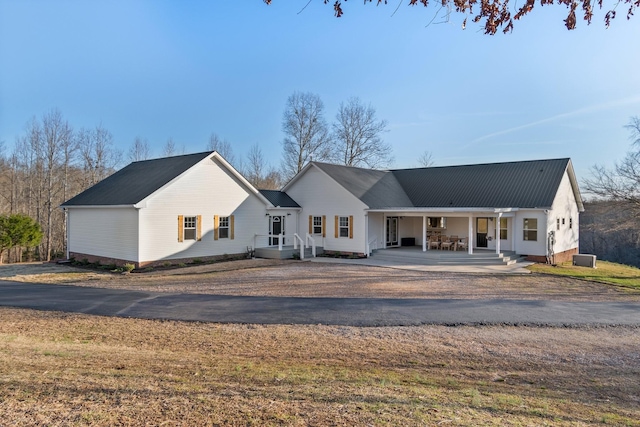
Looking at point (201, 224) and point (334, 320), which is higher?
point (201, 224)

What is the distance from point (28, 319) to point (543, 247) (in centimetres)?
2170

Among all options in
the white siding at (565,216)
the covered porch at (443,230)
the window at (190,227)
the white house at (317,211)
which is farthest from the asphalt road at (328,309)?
the white siding at (565,216)

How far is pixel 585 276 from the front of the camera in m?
17.5

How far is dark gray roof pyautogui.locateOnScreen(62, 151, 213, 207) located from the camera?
19.0m

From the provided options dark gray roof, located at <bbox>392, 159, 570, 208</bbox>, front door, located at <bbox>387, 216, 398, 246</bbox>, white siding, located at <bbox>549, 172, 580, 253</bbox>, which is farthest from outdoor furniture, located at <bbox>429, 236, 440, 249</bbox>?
white siding, located at <bbox>549, 172, 580, 253</bbox>

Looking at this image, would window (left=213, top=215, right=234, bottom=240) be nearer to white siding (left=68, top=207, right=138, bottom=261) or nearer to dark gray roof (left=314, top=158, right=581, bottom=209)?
white siding (left=68, top=207, right=138, bottom=261)

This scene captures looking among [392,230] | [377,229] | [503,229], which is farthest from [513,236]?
[377,229]

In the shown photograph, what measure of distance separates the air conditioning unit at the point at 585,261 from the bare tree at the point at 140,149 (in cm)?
3879

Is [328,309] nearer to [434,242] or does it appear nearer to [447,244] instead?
[434,242]

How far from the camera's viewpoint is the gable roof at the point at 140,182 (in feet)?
62.3

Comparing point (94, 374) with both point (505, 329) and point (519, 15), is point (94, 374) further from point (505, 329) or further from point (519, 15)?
point (505, 329)

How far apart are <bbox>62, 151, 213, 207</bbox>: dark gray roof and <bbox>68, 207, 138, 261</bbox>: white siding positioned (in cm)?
47

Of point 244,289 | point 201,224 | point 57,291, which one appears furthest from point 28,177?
point 244,289

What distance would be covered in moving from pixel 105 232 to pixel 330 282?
11.8m
